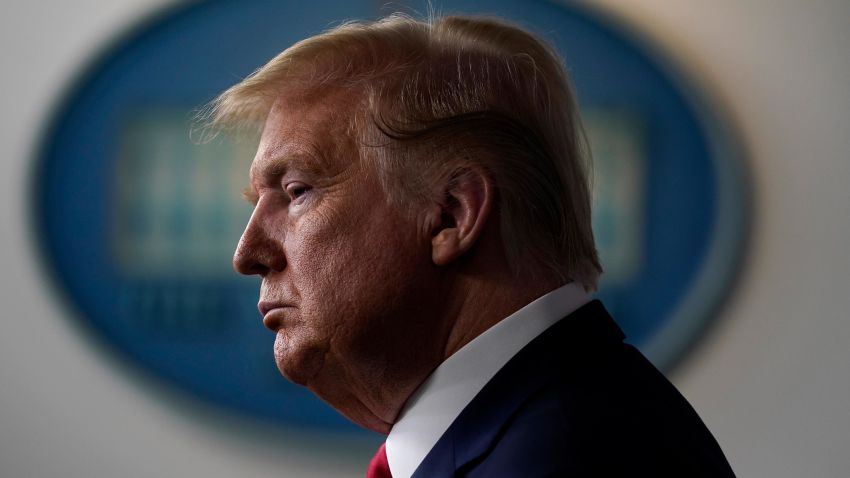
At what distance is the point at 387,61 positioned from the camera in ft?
3.13

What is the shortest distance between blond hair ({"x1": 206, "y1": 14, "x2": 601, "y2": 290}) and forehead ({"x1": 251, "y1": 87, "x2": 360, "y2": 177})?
0.04 feet

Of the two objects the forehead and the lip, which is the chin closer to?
the lip

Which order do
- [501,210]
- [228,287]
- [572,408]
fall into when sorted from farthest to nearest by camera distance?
[228,287], [501,210], [572,408]

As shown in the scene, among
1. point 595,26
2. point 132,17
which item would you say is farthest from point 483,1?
point 132,17

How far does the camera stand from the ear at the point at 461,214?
0.88 m

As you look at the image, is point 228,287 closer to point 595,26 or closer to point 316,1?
point 316,1

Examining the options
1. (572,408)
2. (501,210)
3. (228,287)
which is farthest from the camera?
(228,287)

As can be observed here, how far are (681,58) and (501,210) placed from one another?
3.45 feet

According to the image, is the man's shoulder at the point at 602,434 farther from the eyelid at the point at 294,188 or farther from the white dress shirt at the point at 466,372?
the eyelid at the point at 294,188

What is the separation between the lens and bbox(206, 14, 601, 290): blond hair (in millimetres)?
896

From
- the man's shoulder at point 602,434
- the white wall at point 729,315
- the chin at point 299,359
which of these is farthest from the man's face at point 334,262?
the white wall at point 729,315

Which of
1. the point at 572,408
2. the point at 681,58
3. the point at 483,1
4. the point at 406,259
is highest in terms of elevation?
the point at 483,1

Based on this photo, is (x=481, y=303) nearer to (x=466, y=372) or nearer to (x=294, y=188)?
(x=466, y=372)

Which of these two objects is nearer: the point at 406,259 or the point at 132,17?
the point at 406,259
